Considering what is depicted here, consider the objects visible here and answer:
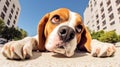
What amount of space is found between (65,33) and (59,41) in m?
0.10

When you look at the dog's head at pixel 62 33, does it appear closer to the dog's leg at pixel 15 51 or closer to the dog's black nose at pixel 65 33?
the dog's black nose at pixel 65 33

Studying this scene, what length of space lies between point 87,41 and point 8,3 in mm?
35459

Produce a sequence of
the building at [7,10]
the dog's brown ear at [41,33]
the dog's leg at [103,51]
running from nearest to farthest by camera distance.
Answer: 1. the dog's leg at [103,51]
2. the dog's brown ear at [41,33]
3. the building at [7,10]

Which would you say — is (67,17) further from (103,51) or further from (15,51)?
(15,51)

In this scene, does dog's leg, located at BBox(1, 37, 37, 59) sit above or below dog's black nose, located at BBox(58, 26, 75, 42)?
below

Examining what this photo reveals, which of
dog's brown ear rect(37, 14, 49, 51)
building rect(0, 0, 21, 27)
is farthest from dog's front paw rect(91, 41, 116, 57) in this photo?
building rect(0, 0, 21, 27)

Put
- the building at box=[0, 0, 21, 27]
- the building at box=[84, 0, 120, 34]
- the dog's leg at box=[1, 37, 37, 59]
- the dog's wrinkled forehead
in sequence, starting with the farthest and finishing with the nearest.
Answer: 1. the building at box=[0, 0, 21, 27]
2. the building at box=[84, 0, 120, 34]
3. the dog's wrinkled forehead
4. the dog's leg at box=[1, 37, 37, 59]

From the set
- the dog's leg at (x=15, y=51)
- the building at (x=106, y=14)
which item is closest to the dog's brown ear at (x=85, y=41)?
the dog's leg at (x=15, y=51)

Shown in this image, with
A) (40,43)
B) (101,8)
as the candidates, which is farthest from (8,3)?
(40,43)

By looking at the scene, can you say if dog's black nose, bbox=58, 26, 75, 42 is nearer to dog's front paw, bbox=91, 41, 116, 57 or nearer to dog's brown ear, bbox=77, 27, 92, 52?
dog's front paw, bbox=91, 41, 116, 57

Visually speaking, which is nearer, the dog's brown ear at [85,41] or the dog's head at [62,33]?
the dog's head at [62,33]

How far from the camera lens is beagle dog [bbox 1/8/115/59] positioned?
175 cm

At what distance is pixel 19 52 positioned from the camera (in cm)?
170

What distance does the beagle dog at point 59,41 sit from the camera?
5.74ft
